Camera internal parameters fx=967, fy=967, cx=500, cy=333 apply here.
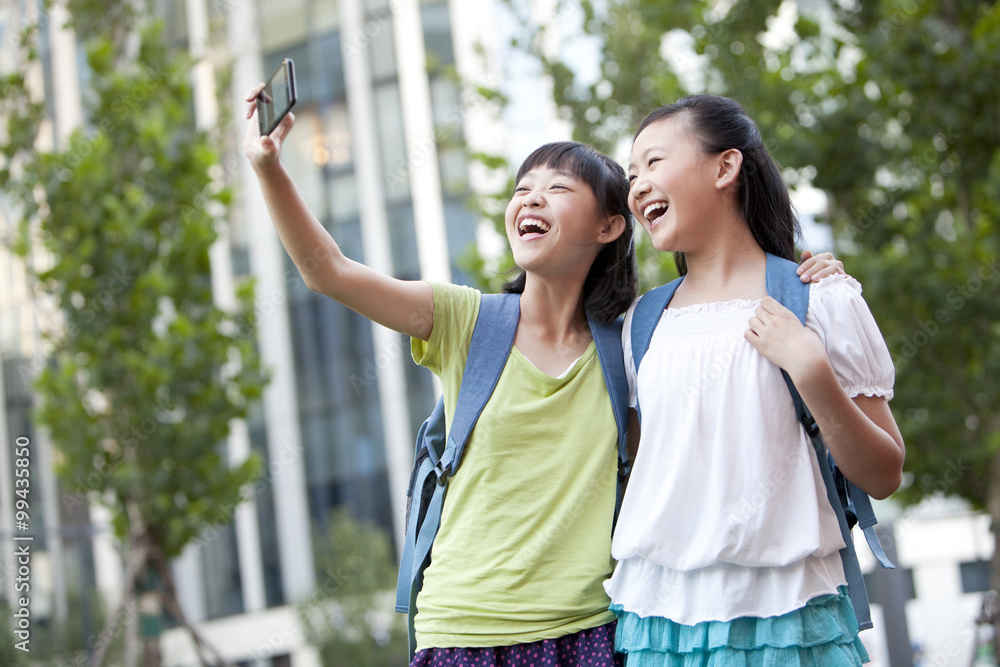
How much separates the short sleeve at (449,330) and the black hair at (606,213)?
229mm

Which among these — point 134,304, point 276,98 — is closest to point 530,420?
point 276,98

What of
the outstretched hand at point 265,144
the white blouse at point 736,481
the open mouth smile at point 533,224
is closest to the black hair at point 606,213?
the open mouth smile at point 533,224

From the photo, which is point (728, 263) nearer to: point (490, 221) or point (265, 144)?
point (265, 144)

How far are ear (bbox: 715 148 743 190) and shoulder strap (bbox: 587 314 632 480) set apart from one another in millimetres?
409

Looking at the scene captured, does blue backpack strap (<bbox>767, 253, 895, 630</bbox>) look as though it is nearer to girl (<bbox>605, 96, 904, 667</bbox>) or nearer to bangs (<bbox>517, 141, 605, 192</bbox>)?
girl (<bbox>605, 96, 904, 667</bbox>)

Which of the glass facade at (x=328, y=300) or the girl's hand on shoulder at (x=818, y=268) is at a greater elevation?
the glass facade at (x=328, y=300)

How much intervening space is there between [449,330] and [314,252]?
368 millimetres

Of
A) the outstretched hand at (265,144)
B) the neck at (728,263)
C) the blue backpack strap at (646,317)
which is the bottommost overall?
the blue backpack strap at (646,317)

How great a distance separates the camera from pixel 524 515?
194 cm

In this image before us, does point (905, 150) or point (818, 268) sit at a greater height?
point (905, 150)

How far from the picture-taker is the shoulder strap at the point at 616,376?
1979mm

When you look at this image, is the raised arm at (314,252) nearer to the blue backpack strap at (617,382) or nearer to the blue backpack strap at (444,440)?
the blue backpack strap at (444,440)

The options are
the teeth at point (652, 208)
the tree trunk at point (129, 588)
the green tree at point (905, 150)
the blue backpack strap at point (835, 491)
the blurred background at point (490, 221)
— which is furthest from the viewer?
the tree trunk at point (129, 588)

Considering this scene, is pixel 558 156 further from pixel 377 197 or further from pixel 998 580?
pixel 377 197
